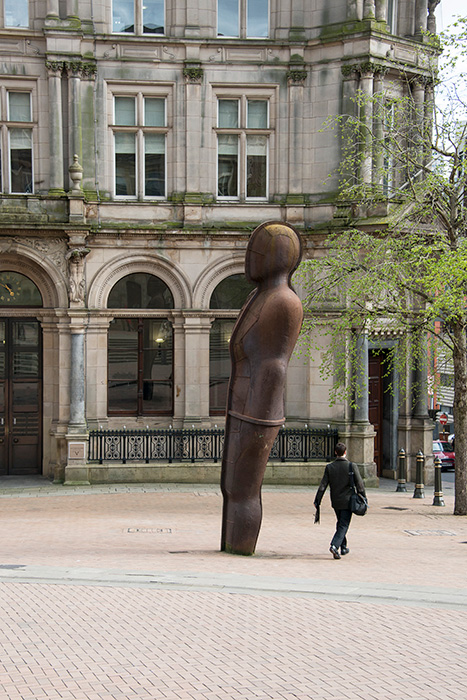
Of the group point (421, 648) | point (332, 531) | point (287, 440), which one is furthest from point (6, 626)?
point (287, 440)

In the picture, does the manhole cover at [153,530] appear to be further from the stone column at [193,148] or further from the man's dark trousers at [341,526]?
the stone column at [193,148]

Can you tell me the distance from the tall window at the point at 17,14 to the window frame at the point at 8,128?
62.7 inches

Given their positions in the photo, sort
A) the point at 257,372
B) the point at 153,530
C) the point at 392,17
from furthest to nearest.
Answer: the point at 392,17, the point at 153,530, the point at 257,372

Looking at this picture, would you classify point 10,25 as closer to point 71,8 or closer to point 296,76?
point 71,8

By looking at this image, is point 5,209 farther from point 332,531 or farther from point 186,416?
point 332,531

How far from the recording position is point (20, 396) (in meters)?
24.4

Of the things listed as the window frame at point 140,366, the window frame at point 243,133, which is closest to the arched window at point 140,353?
the window frame at point 140,366

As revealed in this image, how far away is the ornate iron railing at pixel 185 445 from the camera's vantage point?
2317 centimetres

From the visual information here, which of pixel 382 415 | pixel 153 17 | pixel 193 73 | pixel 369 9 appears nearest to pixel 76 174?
pixel 193 73

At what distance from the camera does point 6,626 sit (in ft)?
29.5

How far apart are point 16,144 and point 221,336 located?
24.2 ft

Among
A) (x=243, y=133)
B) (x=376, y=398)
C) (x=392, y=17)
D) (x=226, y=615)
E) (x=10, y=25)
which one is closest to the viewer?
(x=226, y=615)

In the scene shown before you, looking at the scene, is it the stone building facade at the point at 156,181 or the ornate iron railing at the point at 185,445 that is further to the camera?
the stone building facade at the point at 156,181

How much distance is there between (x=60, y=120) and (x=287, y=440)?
10.1 metres
